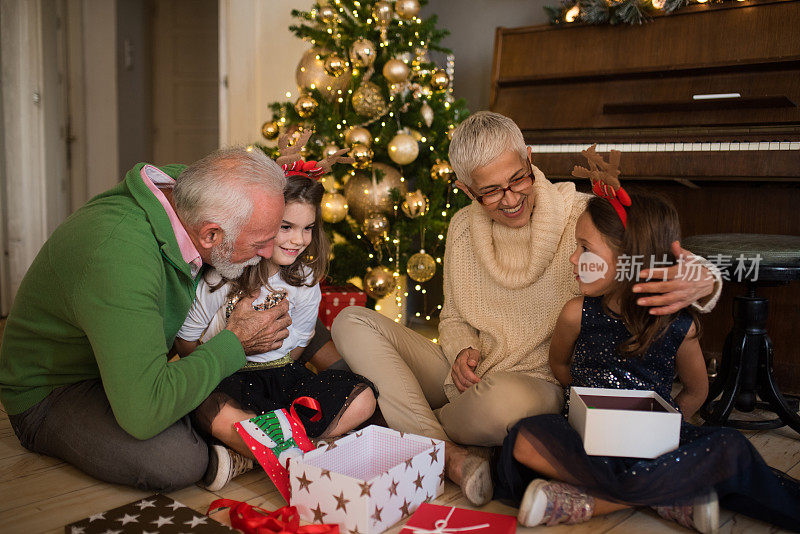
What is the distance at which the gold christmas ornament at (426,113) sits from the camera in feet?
9.71

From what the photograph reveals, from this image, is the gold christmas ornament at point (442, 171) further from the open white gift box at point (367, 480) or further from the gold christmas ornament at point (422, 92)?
the open white gift box at point (367, 480)

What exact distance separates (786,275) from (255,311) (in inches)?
57.3

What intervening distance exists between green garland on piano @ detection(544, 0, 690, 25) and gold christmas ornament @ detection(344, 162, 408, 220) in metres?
0.95

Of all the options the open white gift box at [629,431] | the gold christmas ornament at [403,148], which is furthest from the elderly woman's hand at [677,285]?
the gold christmas ornament at [403,148]

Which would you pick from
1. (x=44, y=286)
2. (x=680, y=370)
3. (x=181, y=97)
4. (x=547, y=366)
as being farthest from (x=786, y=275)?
(x=181, y=97)

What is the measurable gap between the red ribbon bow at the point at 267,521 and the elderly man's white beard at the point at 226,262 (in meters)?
0.54

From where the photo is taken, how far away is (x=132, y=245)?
1415 millimetres

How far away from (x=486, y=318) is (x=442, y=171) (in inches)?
45.8

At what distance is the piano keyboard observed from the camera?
7.06 ft

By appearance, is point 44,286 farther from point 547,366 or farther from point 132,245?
point 547,366

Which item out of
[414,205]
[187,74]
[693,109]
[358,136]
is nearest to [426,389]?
[414,205]

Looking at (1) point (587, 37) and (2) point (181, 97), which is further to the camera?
(2) point (181, 97)

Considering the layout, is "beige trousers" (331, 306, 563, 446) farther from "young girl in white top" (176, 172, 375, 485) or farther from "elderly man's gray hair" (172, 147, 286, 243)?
"elderly man's gray hair" (172, 147, 286, 243)

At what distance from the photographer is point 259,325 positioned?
166 centimetres
